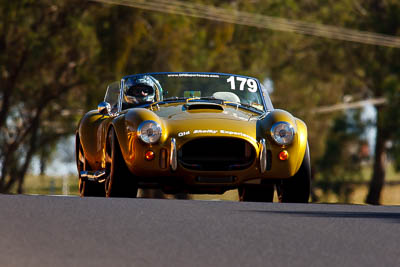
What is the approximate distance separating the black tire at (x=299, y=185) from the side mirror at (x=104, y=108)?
2.22 meters

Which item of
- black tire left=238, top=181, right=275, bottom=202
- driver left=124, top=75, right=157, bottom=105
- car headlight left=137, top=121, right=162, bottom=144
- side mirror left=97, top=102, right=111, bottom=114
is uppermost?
driver left=124, top=75, right=157, bottom=105

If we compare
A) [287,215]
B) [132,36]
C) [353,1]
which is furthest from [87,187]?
[353,1]

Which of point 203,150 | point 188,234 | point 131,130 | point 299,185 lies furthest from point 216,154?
point 188,234

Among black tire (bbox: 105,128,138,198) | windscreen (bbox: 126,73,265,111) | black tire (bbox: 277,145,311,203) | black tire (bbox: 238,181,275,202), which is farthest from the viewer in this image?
black tire (bbox: 238,181,275,202)

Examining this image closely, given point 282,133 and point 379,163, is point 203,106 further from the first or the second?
point 379,163

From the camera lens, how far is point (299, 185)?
11469mm

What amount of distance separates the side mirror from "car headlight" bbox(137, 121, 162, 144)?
4.89ft

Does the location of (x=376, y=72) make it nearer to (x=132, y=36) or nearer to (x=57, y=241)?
(x=132, y=36)

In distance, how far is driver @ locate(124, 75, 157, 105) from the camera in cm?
1231

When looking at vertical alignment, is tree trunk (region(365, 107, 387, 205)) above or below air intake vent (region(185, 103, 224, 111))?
above

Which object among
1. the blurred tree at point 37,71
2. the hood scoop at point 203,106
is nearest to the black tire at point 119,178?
the hood scoop at point 203,106

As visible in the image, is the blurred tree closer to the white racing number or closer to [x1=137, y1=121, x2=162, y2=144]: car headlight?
the white racing number

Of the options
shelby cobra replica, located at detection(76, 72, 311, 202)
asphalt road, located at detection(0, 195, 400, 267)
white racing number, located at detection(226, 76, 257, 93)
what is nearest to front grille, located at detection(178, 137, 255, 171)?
shelby cobra replica, located at detection(76, 72, 311, 202)

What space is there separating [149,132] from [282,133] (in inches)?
52.0
